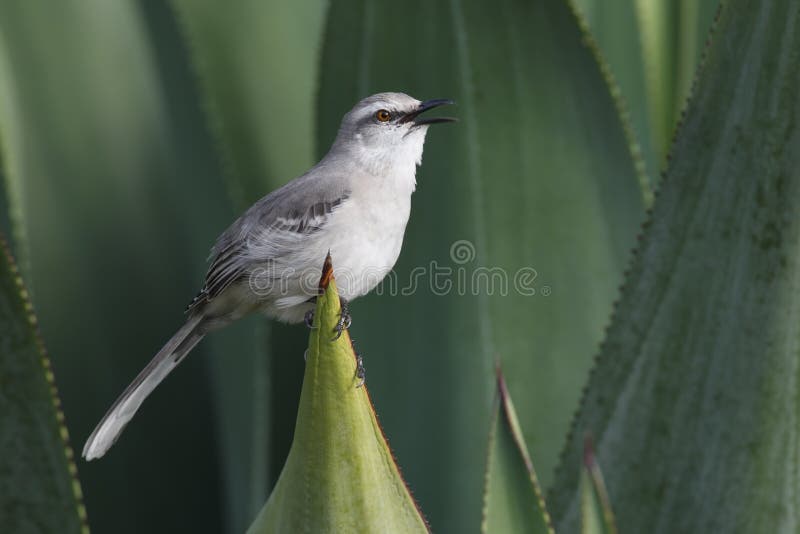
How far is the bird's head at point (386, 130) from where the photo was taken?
2.95 metres

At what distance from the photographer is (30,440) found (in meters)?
1.98

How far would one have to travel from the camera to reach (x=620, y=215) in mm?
2543

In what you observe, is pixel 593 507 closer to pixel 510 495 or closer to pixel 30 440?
pixel 510 495

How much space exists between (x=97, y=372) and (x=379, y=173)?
3.55 ft

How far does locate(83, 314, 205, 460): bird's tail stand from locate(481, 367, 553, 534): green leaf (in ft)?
3.90

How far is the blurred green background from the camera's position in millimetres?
2471

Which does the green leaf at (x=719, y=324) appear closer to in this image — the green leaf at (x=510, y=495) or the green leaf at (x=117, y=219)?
the green leaf at (x=510, y=495)

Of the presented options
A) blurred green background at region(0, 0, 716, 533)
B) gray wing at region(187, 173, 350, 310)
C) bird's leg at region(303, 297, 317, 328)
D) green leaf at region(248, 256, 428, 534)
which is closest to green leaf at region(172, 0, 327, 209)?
blurred green background at region(0, 0, 716, 533)

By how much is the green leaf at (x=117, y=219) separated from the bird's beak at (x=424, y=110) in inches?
24.7

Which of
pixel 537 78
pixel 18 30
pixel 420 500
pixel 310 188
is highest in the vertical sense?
pixel 18 30

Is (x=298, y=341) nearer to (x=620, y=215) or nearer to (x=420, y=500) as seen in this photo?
(x=420, y=500)

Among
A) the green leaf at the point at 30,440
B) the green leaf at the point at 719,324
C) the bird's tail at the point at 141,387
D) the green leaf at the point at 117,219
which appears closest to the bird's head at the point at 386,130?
the green leaf at the point at 117,219

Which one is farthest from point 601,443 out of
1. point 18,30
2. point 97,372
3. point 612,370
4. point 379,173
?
point 18,30

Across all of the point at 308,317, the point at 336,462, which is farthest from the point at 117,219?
the point at 336,462
